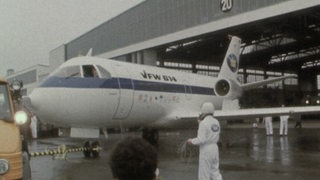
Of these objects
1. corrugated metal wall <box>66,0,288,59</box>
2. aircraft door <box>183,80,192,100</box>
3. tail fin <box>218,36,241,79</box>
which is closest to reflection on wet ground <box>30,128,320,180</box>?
aircraft door <box>183,80,192,100</box>

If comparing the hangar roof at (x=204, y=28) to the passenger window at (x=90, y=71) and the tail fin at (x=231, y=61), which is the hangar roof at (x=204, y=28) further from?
the passenger window at (x=90, y=71)

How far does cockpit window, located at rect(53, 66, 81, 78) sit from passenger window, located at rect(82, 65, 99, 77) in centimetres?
20

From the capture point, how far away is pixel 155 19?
32.3 m

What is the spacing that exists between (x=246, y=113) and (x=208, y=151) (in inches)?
374

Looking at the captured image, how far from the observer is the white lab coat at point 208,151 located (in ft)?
25.6

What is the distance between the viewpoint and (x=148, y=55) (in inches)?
1339

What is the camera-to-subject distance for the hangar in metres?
25.2

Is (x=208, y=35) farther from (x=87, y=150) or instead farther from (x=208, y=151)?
(x=208, y=151)

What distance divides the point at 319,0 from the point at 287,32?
645 inches

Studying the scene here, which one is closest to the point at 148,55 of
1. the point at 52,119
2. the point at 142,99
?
the point at 142,99

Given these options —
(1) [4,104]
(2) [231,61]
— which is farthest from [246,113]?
(1) [4,104]

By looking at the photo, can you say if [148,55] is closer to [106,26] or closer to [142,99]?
[106,26]

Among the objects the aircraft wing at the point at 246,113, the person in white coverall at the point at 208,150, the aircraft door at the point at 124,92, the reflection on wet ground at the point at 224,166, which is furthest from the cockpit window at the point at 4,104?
the aircraft wing at the point at 246,113

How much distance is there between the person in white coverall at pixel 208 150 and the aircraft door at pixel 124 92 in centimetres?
769
